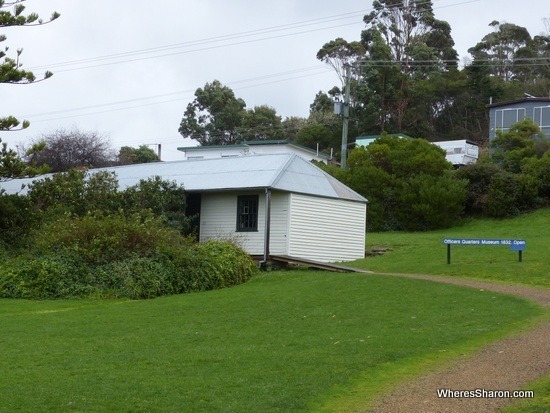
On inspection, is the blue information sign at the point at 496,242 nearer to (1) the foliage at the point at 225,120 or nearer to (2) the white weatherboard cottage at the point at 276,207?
(2) the white weatherboard cottage at the point at 276,207

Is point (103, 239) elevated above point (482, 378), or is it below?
above

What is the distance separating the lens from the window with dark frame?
2906 cm

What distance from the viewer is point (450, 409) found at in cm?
850

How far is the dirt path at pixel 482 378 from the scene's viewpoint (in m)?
8.67

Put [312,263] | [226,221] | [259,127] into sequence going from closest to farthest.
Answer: [312,263]
[226,221]
[259,127]

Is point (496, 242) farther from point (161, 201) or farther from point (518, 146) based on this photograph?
point (518, 146)

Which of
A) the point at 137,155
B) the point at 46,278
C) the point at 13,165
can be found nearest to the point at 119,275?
the point at 46,278

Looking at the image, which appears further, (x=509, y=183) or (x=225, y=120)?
(x=225, y=120)

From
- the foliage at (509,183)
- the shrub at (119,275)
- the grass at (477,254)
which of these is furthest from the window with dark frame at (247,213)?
the foliage at (509,183)

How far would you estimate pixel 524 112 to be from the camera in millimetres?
57438

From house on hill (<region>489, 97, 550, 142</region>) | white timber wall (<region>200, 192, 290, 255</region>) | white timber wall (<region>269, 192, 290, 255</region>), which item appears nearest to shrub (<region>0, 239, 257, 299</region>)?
white timber wall (<region>269, 192, 290, 255</region>)

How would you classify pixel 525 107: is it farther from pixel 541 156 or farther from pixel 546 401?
pixel 546 401

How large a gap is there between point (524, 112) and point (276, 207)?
3457cm

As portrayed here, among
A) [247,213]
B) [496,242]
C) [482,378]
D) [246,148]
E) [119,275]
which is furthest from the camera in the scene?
[246,148]
